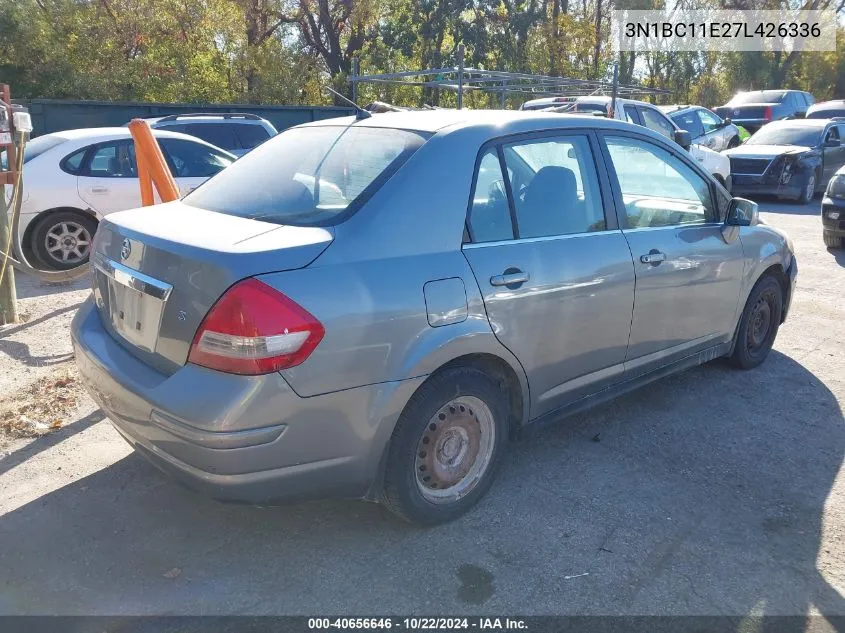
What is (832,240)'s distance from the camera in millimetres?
9742

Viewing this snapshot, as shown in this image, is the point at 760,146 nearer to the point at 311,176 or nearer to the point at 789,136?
the point at 789,136

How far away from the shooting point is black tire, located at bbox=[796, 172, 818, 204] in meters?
14.4

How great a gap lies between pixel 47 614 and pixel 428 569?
56.8 inches

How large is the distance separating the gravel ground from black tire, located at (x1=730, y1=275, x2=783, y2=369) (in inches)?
28.2

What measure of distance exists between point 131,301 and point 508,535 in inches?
74.6

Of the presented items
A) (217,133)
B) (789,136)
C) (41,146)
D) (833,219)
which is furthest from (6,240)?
(789,136)

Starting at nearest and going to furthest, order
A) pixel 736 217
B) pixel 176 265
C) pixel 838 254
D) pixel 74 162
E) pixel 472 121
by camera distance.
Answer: pixel 176 265 < pixel 472 121 < pixel 736 217 < pixel 74 162 < pixel 838 254

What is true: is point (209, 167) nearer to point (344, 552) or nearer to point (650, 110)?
point (344, 552)

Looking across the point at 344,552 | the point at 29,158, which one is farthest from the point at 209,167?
the point at 344,552

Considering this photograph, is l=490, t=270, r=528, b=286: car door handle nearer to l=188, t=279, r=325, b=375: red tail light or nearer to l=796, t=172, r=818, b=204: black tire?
l=188, t=279, r=325, b=375: red tail light

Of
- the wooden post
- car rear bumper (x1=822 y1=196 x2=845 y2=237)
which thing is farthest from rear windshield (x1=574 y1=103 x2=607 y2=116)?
the wooden post

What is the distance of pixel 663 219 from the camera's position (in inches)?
170

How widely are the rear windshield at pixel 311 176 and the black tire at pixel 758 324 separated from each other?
9.67 feet

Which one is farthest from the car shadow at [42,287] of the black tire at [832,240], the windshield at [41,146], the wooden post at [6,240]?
the black tire at [832,240]
